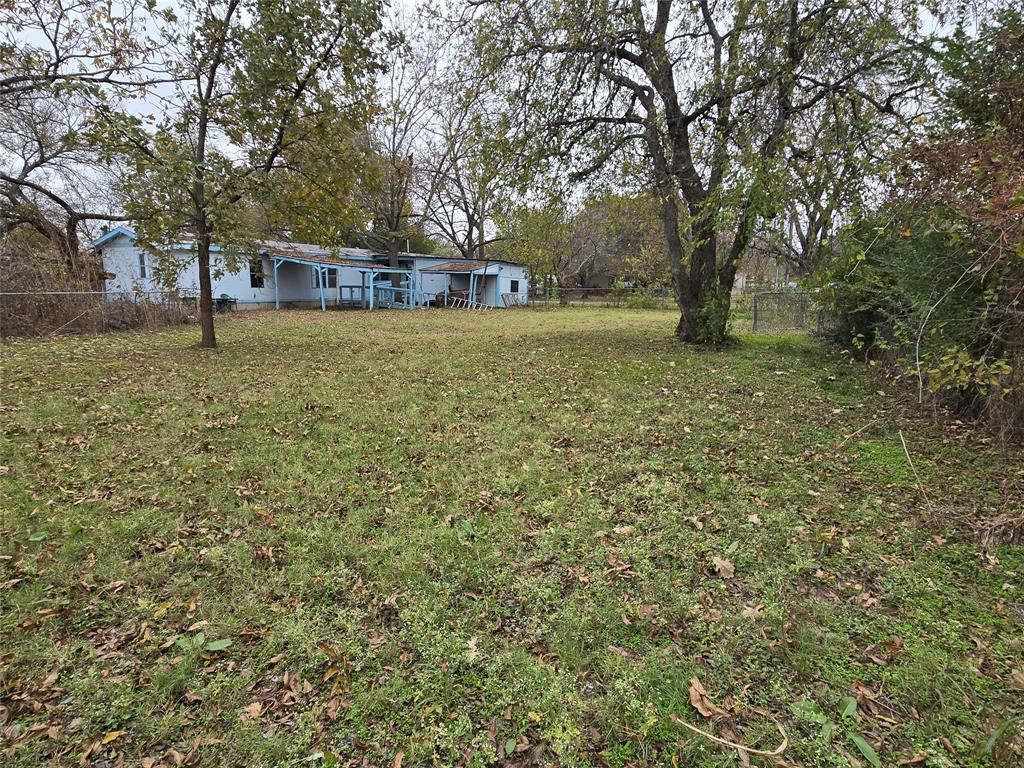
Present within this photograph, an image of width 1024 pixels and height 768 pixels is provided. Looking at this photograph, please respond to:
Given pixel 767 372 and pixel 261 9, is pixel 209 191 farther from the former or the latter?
pixel 767 372

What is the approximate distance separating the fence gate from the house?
16.4 metres

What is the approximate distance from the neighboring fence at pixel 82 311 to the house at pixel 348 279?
6080 millimetres

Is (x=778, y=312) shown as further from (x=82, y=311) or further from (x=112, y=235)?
(x=112, y=235)

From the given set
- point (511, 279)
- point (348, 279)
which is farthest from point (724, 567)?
point (511, 279)

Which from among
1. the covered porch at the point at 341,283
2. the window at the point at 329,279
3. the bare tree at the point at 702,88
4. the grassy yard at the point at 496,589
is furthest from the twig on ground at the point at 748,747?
the window at the point at 329,279

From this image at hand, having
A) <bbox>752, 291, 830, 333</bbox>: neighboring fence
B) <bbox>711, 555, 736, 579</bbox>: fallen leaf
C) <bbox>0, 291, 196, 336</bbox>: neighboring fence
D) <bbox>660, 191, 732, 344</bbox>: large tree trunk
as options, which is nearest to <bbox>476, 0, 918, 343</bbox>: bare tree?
<bbox>660, 191, 732, 344</bbox>: large tree trunk

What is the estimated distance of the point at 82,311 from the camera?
12477 mm

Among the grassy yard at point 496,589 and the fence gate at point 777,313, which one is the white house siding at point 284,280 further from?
the fence gate at point 777,313

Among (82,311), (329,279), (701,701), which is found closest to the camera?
(701,701)

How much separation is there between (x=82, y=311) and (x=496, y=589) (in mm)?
14898

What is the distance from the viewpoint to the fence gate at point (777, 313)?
1387cm

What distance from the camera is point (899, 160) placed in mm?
3711

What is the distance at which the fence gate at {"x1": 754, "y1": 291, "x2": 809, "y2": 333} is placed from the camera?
1387 centimetres

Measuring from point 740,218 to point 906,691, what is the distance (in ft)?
26.1
